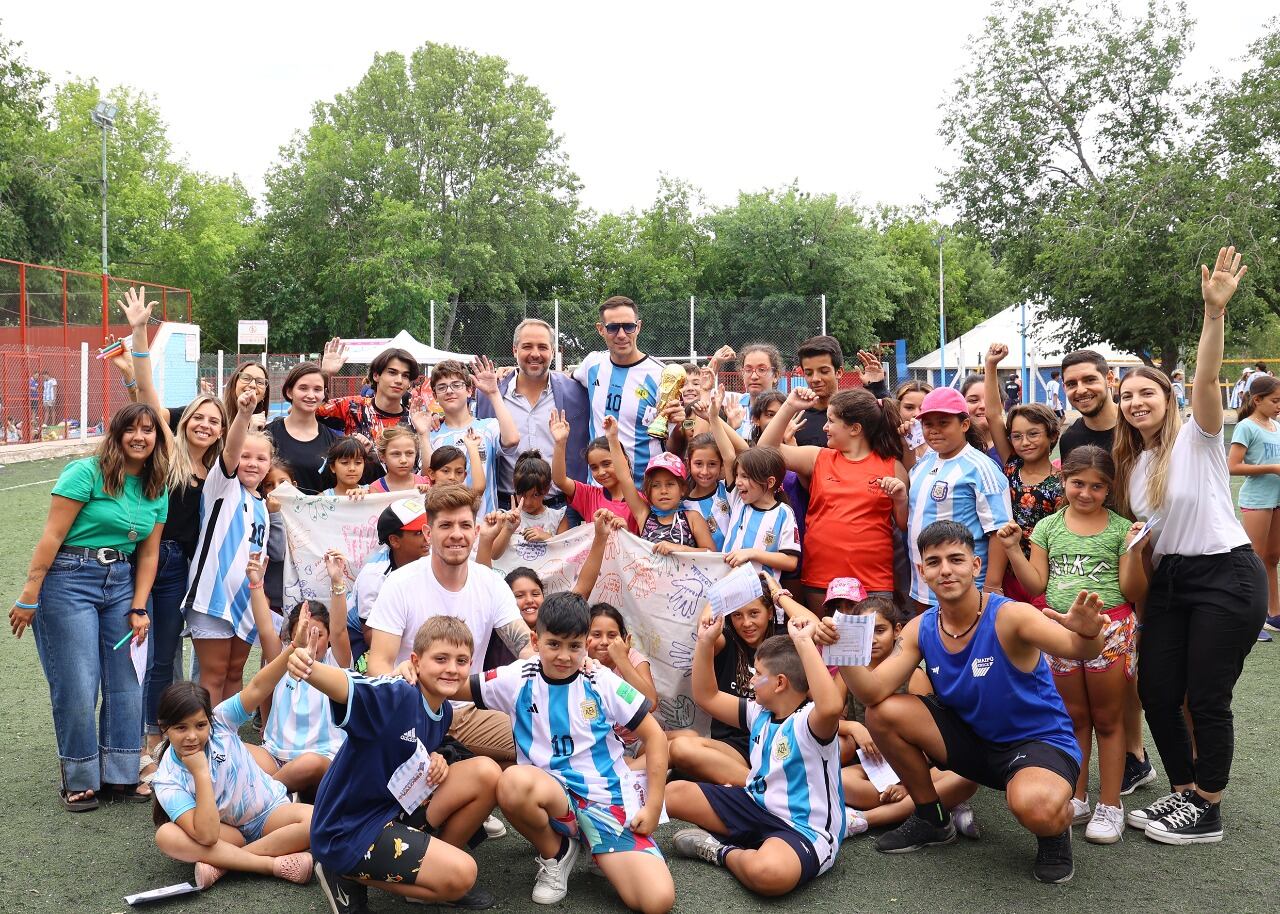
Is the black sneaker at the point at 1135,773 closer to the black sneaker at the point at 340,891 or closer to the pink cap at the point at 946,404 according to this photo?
the pink cap at the point at 946,404

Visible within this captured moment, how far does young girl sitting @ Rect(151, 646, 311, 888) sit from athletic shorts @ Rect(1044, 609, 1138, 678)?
3112 millimetres

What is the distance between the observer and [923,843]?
4.22 meters

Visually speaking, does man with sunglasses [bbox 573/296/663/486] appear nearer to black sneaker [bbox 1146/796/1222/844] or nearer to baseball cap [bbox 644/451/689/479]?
baseball cap [bbox 644/451/689/479]

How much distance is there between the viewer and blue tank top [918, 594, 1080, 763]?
13.2 feet

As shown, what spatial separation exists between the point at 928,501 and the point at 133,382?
3.96 m

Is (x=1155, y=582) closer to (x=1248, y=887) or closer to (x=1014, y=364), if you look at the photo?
(x=1248, y=887)

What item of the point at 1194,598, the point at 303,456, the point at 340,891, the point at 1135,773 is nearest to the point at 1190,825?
the point at 1135,773

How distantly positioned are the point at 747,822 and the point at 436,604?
155 cm

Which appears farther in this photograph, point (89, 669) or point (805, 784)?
point (89, 669)

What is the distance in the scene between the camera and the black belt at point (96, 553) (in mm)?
4555

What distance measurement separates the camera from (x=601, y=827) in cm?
382

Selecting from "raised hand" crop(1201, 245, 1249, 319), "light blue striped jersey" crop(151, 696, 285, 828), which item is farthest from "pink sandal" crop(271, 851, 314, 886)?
"raised hand" crop(1201, 245, 1249, 319)

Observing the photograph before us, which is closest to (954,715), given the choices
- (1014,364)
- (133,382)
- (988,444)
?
(988,444)

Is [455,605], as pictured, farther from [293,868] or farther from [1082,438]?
[1082,438]
